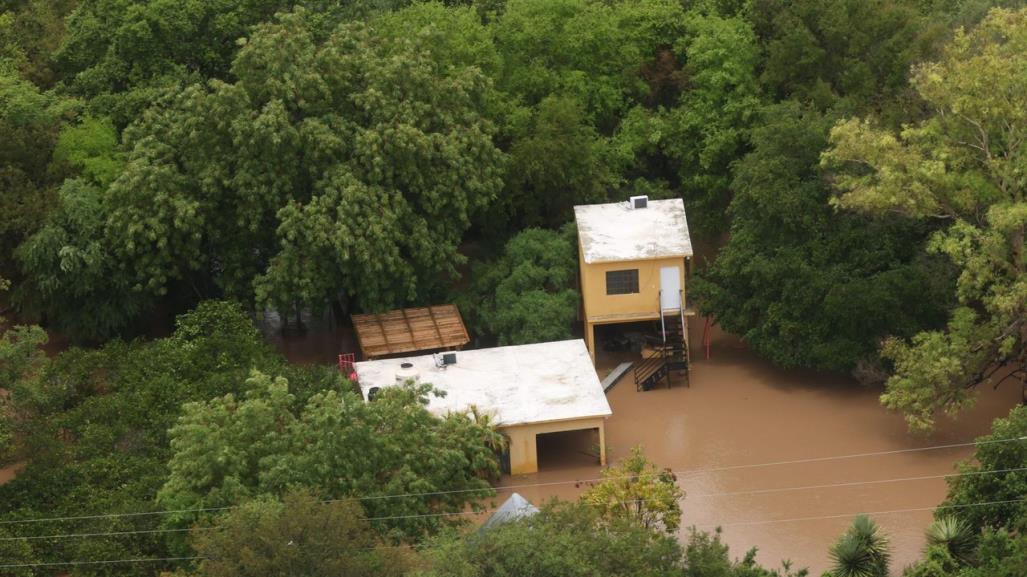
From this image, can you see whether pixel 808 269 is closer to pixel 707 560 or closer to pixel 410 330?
pixel 410 330

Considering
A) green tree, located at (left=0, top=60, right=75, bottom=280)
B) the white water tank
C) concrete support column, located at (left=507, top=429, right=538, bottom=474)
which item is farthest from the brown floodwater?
green tree, located at (left=0, top=60, right=75, bottom=280)

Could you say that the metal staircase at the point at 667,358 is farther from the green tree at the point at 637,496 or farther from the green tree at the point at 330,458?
the green tree at the point at 330,458

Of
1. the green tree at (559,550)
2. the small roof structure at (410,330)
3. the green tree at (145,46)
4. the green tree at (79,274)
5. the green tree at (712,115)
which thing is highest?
the green tree at (145,46)

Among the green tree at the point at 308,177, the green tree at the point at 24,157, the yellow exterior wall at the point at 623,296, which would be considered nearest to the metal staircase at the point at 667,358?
the yellow exterior wall at the point at 623,296

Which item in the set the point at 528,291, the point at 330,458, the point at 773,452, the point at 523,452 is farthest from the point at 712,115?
the point at 330,458

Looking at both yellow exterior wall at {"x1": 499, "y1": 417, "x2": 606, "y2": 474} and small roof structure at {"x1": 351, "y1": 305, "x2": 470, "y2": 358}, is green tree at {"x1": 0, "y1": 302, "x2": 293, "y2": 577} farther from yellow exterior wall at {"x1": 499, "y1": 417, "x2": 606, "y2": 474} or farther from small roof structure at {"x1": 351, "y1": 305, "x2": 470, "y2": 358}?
yellow exterior wall at {"x1": 499, "y1": 417, "x2": 606, "y2": 474}

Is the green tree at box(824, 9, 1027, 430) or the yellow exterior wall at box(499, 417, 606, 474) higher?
the green tree at box(824, 9, 1027, 430)

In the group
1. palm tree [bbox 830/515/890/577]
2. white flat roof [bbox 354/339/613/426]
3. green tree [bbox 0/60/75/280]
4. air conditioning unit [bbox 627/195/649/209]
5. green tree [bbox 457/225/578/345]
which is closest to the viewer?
palm tree [bbox 830/515/890/577]
